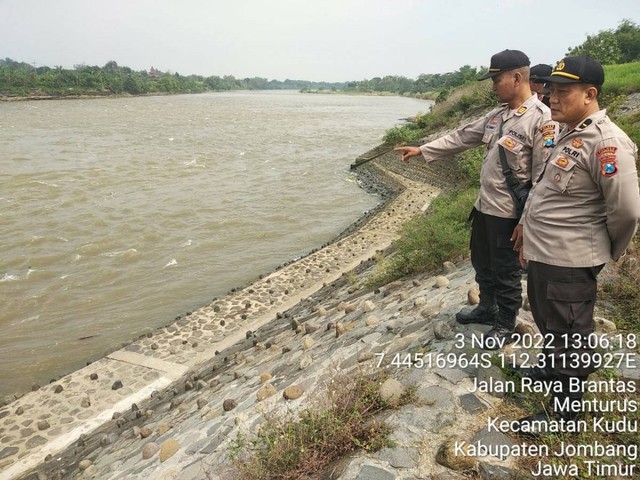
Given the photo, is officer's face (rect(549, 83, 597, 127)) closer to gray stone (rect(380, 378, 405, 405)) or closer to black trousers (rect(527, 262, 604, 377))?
black trousers (rect(527, 262, 604, 377))

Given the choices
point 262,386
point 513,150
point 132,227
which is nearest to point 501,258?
point 513,150

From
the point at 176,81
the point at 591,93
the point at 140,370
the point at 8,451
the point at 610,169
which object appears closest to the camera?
the point at 610,169

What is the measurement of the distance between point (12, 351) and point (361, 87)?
176 meters

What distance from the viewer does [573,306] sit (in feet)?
8.20

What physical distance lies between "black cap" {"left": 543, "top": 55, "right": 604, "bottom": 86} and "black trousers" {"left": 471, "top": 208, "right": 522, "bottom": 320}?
115 cm

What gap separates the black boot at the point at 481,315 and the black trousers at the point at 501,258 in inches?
6.3

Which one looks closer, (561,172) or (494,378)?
(561,172)

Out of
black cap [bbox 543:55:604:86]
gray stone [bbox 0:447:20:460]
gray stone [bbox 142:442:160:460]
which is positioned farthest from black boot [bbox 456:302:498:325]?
gray stone [bbox 0:447:20:460]

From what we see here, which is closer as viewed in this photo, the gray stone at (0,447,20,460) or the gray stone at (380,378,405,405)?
the gray stone at (380,378,405,405)

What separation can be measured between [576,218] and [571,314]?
0.53 metres

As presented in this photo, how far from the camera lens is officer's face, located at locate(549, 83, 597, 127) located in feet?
7.89

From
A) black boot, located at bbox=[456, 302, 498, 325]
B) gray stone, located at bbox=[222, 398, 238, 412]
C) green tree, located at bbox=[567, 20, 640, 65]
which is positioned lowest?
gray stone, located at bbox=[222, 398, 238, 412]

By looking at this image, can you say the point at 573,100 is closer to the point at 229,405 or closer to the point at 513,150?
the point at 513,150

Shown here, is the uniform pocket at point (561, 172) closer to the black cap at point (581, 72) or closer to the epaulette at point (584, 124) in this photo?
the epaulette at point (584, 124)
